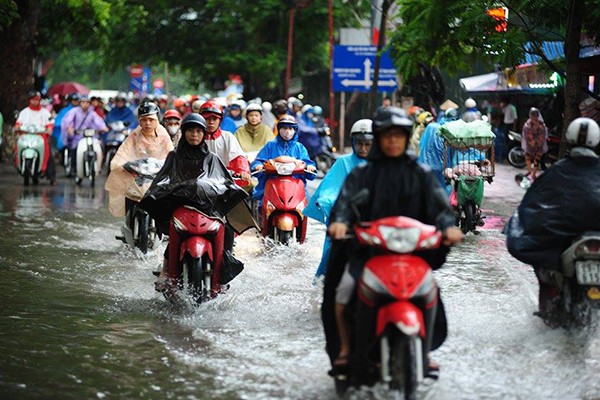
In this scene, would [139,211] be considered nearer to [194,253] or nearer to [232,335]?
[194,253]

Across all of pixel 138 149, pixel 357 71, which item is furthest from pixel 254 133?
pixel 357 71

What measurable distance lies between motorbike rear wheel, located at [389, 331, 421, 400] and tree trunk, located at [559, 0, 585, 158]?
23.5 feet

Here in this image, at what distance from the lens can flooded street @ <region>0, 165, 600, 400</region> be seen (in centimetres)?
672

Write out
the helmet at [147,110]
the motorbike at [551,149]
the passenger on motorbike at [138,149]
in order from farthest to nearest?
the motorbike at [551,149]
the helmet at [147,110]
the passenger on motorbike at [138,149]

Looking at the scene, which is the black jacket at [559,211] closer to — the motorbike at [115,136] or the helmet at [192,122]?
the helmet at [192,122]

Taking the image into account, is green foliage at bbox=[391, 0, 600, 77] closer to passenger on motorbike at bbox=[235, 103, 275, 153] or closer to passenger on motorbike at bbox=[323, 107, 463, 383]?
passenger on motorbike at bbox=[235, 103, 275, 153]

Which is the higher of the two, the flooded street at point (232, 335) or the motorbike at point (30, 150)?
the motorbike at point (30, 150)

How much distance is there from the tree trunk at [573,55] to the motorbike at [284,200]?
2.97 m

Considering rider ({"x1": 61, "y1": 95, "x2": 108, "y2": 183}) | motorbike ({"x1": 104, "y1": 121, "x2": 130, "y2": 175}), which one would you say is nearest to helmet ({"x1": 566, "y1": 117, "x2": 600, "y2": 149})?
rider ({"x1": 61, "y1": 95, "x2": 108, "y2": 183})

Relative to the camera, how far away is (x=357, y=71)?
1169 inches

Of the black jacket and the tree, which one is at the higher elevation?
the tree

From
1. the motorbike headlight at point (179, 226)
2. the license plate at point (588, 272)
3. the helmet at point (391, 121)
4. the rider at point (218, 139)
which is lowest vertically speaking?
the license plate at point (588, 272)

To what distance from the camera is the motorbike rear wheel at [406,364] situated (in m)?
5.85

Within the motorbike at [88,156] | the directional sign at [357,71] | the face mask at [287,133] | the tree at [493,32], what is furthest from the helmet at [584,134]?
the directional sign at [357,71]
